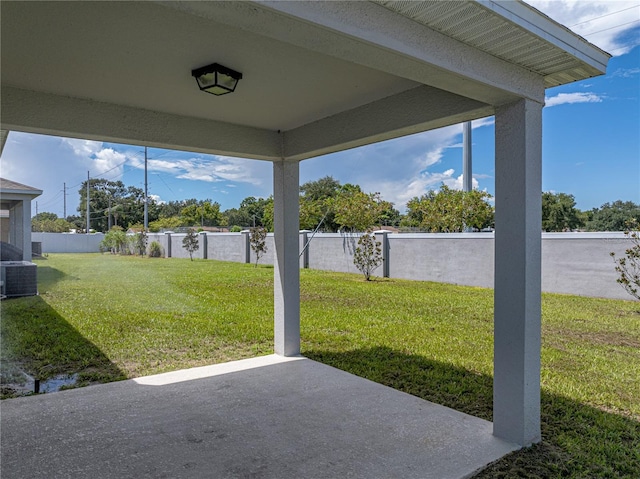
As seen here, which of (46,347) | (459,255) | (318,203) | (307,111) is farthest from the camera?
(318,203)

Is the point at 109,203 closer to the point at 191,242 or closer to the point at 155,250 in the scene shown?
the point at 155,250

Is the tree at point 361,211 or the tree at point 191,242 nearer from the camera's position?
the tree at point 361,211

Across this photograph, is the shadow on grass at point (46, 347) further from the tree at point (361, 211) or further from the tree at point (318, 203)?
the tree at point (361, 211)

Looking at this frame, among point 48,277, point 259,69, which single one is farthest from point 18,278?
point 259,69

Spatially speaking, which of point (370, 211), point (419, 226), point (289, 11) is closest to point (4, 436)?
point (289, 11)

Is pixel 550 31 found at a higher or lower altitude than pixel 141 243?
higher

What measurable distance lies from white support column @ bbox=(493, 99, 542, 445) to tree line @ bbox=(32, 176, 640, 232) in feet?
21.8

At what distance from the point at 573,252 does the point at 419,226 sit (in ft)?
34.7

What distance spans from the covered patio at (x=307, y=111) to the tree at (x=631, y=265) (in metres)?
7.14

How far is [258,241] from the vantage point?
16.4 meters

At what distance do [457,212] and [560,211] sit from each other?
3715 millimetres

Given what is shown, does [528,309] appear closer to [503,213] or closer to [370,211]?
[503,213]

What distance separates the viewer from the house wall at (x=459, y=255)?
30.9 ft

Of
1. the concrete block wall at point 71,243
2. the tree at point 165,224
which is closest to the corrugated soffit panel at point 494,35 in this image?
the concrete block wall at point 71,243
